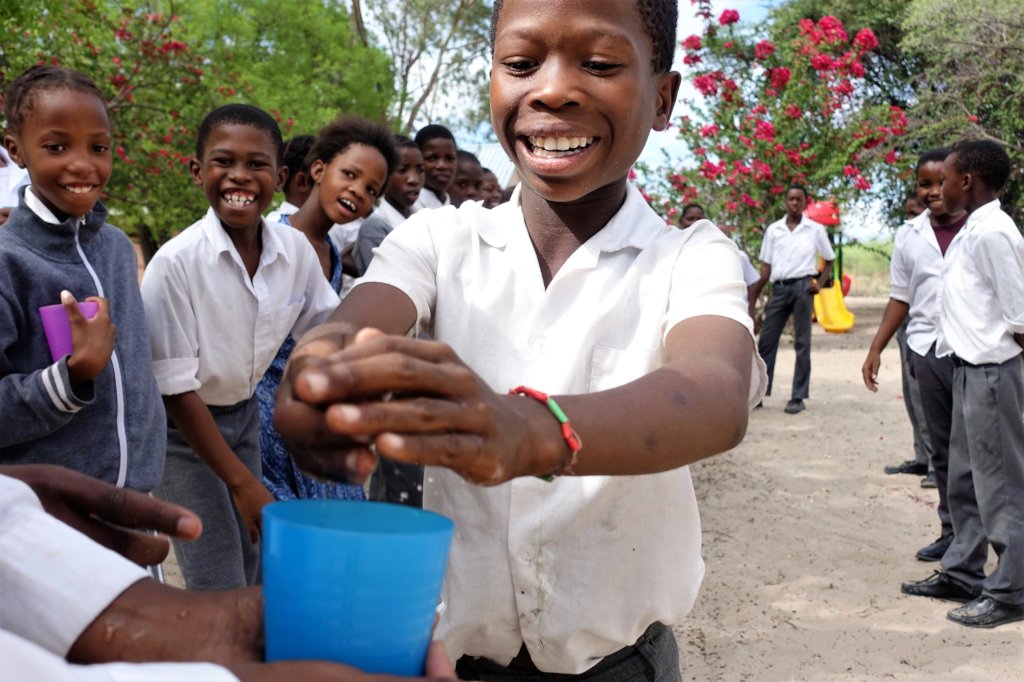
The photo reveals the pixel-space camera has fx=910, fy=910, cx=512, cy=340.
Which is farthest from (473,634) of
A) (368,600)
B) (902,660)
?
(902,660)

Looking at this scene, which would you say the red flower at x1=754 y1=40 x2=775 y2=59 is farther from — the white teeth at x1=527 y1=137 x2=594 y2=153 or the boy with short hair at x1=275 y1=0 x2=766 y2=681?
the white teeth at x1=527 y1=137 x2=594 y2=153

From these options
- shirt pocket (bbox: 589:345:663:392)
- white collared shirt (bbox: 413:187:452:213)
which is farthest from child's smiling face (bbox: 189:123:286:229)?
white collared shirt (bbox: 413:187:452:213)

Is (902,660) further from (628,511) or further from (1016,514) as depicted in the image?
(628,511)

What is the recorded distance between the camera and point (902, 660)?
3955 millimetres

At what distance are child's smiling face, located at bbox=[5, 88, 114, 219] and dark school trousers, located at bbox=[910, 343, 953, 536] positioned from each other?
4.34 metres

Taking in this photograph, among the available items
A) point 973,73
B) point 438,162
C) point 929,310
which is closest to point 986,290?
point 929,310

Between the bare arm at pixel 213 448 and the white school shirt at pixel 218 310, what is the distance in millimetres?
54

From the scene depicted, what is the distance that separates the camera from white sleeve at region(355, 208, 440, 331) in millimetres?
1558

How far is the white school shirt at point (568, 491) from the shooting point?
1534mm

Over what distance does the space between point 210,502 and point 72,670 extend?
2.23 meters

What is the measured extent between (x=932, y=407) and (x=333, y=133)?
3.59 metres

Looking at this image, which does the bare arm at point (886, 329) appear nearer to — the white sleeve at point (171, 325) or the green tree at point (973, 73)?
the white sleeve at point (171, 325)

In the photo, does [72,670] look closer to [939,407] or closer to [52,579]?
[52,579]

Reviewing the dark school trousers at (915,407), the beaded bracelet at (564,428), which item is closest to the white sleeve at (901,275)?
the dark school trousers at (915,407)
